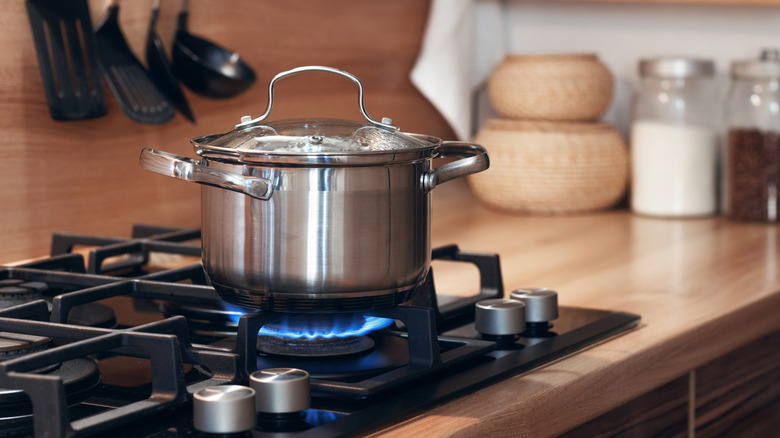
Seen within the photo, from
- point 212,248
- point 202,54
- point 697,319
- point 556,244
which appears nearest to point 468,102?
point 556,244

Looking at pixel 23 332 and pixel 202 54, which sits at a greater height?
pixel 202 54

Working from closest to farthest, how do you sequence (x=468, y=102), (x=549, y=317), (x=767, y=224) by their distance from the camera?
(x=549, y=317) < (x=767, y=224) < (x=468, y=102)

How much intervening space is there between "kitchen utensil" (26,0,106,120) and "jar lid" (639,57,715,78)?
888 mm

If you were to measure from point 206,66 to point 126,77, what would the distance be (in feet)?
0.38

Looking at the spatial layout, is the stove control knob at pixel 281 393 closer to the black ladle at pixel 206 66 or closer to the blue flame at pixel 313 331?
the blue flame at pixel 313 331

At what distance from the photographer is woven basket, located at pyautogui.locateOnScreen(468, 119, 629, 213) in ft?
5.52

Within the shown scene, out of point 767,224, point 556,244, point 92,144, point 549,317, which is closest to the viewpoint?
point 549,317

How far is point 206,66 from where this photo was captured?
133 cm

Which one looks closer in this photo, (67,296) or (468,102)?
(67,296)

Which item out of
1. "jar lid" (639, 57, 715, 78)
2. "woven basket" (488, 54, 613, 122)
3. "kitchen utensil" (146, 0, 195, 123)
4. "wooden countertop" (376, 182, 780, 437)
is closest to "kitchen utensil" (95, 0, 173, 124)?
"kitchen utensil" (146, 0, 195, 123)

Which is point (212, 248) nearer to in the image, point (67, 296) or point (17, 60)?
point (67, 296)

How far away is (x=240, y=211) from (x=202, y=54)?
67 cm

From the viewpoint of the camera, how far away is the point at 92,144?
1278 millimetres

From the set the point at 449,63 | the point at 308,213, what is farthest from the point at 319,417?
the point at 449,63
